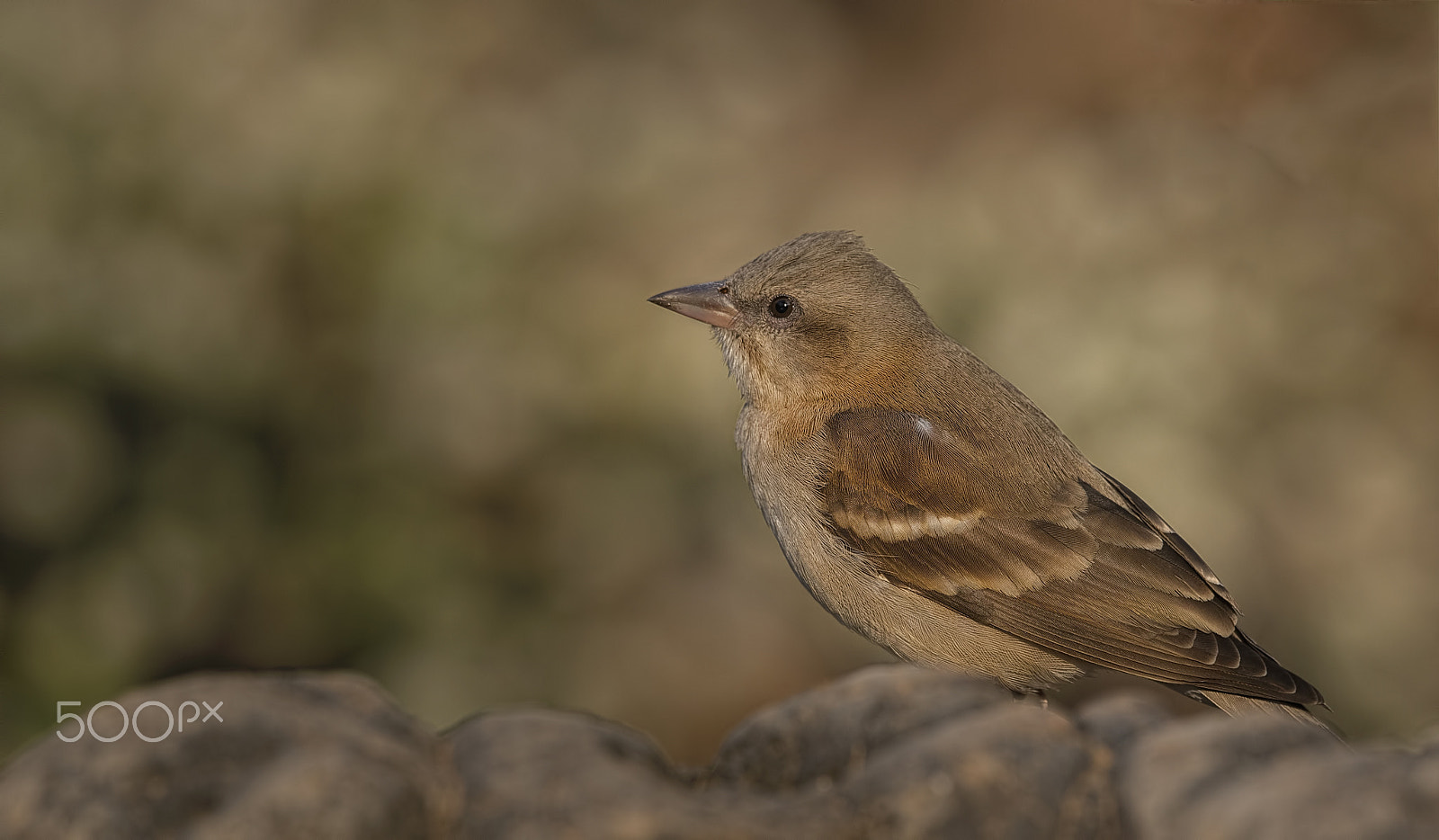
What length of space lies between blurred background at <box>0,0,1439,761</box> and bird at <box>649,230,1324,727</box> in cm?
112

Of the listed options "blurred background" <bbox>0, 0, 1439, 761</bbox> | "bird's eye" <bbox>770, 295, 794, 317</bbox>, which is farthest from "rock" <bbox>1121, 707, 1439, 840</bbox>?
"blurred background" <bbox>0, 0, 1439, 761</bbox>

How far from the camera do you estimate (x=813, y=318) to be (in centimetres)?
422

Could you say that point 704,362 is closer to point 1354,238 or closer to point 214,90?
point 214,90

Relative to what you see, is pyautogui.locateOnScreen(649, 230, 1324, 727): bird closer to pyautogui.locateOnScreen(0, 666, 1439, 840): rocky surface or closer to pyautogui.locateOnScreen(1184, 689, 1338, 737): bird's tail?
pyautogui.locateOnScreen(1184, 689, 1338, 737): bird's tail

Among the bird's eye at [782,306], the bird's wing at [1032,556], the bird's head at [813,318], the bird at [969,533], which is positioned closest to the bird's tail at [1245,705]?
the bird at [969,533]

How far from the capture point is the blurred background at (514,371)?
485cm

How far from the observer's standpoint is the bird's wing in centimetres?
360

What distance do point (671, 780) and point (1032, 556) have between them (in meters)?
1.66

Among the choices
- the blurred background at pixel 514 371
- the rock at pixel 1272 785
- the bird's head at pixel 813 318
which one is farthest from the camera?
the blurred background at pixel 514 371

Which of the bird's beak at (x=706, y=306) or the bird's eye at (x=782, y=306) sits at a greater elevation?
the bird's eye at (x=782, y=306)

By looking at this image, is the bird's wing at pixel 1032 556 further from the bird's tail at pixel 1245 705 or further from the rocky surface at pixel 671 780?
the rocky surface at pixel 671 780

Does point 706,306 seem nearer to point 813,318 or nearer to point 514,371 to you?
point 813,318

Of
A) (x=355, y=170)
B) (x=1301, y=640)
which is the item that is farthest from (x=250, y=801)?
(x=1301, y=640)

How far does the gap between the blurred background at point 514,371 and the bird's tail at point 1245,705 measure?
5.02ft
